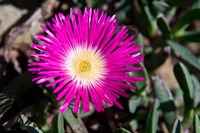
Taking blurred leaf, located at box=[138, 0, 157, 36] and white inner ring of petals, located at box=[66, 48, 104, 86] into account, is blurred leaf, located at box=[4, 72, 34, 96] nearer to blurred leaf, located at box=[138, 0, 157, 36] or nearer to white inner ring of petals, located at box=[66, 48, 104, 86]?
white inner ring of petals, located at box=[66, 48, 104, 86]

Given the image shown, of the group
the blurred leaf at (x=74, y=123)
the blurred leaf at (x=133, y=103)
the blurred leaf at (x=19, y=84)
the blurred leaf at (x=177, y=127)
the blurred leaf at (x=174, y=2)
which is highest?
the blurred leaf at (x=174, y=2)

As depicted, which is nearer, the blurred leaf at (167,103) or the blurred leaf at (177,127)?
the blurred leaf at (177,127)

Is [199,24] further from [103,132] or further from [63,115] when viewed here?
[63,115]

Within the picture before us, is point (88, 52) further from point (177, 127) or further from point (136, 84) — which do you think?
point (177, 127)

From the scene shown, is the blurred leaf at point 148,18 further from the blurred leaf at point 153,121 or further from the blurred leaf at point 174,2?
the blurred leaf at point 153,121

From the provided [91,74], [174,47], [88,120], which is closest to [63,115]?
[91,74]

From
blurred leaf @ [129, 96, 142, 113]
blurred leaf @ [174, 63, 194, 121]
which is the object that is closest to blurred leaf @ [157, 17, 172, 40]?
blurred leaf @ [174, 63, 194, 121]

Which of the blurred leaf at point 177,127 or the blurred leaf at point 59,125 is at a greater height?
the blurred leaf at point 59,125

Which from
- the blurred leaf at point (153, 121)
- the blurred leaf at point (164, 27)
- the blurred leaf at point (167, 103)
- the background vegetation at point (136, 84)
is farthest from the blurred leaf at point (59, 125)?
the blurred leaf at point (164, 27)
